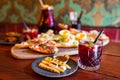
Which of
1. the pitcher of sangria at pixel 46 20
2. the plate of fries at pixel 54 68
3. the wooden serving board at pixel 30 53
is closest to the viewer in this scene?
the plate of fries at pixel 54 68

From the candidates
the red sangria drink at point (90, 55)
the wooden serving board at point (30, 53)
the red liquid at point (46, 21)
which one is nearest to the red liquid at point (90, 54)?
the red sangria drink at point (90, 55)

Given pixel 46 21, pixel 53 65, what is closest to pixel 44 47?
pixel 53 65

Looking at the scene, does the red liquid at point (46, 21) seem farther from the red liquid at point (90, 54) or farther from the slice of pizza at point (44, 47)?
the red liquid at point (90, 54)

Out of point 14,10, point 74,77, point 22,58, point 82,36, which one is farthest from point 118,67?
point 14,10

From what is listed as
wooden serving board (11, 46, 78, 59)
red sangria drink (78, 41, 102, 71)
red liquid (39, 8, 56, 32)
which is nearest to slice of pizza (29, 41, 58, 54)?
wooden serving board (11, 46, 78, 59)

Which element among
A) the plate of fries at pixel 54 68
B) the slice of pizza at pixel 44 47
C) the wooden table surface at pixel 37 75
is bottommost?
the wooden table surface at pixel 37 75

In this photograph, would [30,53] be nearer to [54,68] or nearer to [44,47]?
[44,47]

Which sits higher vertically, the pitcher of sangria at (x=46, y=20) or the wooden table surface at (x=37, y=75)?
the pitcher of sangria at (x=46, y=20)

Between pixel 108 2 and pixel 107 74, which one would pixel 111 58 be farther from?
pixel 108 2
